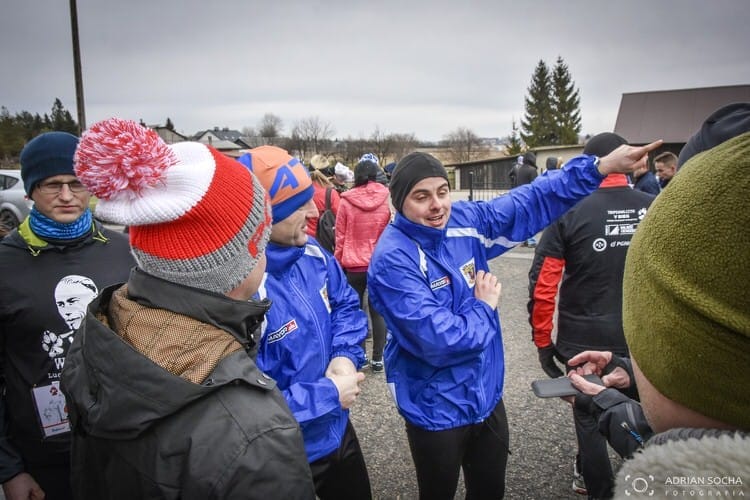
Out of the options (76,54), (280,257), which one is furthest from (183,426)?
(76,54)

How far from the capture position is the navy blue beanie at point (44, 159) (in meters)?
2.26

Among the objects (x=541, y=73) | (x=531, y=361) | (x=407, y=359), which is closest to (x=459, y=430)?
(x=407, y=359)

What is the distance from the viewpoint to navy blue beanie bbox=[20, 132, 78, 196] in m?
2.26

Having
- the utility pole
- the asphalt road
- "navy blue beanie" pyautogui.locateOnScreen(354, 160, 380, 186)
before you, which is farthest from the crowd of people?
the utility pole

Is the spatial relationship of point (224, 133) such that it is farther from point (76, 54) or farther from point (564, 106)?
point (76, 54)

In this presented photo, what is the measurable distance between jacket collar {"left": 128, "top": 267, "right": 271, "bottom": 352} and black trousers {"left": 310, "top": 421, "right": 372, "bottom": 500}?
1285 millimetres

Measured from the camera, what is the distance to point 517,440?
3570 mm

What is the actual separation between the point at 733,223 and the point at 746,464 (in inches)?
12.8

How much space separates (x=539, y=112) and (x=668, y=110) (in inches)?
1104

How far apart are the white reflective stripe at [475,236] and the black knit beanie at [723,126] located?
1.00 metres

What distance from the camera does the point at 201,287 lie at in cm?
115

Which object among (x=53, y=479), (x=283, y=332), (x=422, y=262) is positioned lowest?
(x=53, y=479)

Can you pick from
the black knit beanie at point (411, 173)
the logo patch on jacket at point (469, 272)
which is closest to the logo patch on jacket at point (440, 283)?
the logo patch on jacket at point (469, 272)

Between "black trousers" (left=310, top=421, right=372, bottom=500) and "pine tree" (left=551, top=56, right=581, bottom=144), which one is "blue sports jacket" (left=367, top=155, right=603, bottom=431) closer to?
"black trousers" (left=310, top=421, right=372, bottom=500)
